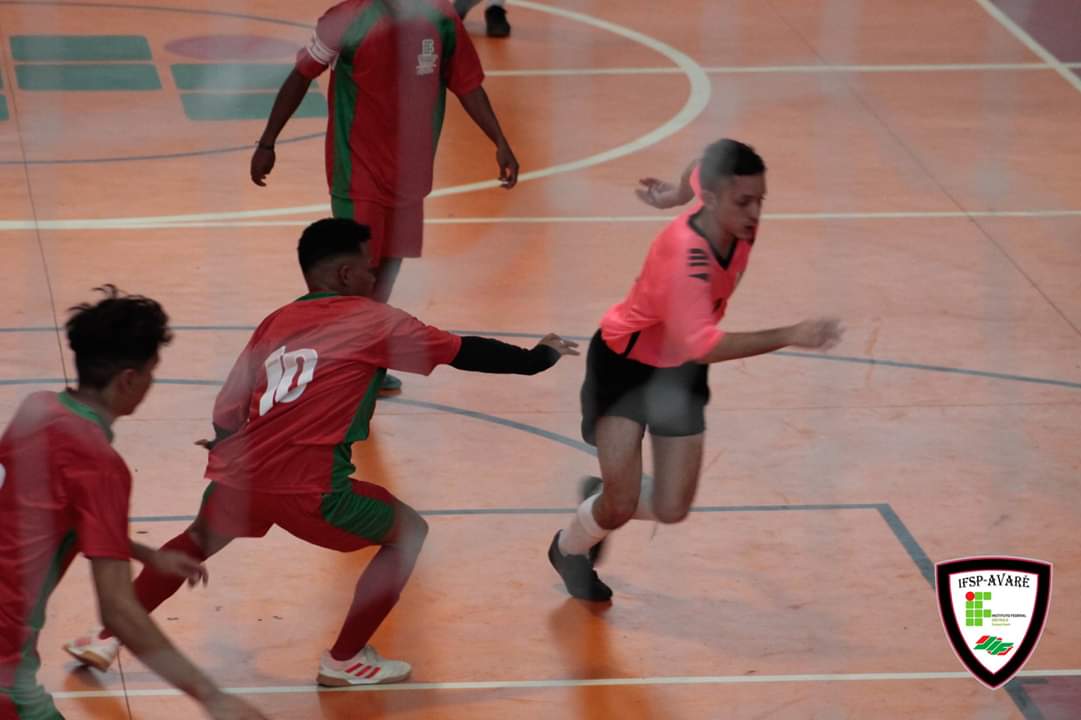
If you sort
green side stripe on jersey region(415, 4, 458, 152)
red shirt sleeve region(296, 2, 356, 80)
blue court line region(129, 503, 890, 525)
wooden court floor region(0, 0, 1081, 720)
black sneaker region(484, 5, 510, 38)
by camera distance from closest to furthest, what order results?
wooden court floor region(0, 0, 1081, 720)
blue court line region(129, 503, 890, 525)
red shirt sleeve region(296, 2, 356, 80)
green side stripe on jersey region(415, 4, 458, 152)
black sneaker region(484, 5, 510, 38)

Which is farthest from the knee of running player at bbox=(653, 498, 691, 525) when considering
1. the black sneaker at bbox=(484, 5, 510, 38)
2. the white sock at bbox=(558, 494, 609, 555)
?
the black sneaker at bbox=(484, 5, 510, 38)

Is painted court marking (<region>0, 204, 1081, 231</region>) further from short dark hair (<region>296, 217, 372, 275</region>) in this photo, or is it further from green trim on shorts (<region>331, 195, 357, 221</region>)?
short dark hair (<region>296, 217, 372, 275</region>)

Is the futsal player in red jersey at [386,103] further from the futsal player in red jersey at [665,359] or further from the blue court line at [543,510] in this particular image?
the futsal player in red jersey at [665,359]

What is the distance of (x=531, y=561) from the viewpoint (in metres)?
5.15

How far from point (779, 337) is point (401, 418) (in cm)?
251

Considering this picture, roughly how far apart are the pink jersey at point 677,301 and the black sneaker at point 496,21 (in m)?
7.53

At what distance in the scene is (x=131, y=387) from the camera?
3275 mm

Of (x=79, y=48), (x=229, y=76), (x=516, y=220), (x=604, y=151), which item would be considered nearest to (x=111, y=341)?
(x=516, y=220)

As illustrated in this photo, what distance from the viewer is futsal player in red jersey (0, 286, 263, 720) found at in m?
3.11

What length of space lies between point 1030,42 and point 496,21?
3654 mm

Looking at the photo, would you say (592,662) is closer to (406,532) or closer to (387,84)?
(406,532)

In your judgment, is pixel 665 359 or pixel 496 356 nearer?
pixel 496 356

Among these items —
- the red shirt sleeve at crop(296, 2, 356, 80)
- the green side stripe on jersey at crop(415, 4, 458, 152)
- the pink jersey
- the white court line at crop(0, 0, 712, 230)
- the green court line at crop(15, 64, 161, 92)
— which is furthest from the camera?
the green court line at crop(15, 64, 161, 92)

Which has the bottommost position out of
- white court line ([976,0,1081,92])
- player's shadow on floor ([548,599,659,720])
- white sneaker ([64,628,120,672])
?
white court line ([976,0,1081,92])
